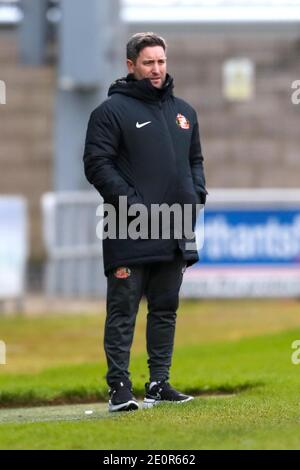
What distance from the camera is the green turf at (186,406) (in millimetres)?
6922

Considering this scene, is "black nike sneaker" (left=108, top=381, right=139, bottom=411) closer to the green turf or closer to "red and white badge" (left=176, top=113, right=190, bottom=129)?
the green turf

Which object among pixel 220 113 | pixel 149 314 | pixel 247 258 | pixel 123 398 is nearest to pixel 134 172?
pixel 149 314

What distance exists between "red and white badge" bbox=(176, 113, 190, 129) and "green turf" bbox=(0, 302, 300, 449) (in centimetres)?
160

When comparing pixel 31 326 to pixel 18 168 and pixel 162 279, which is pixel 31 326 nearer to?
pixel 18 168

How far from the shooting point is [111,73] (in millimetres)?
19984

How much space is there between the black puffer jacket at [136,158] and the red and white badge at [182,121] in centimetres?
6

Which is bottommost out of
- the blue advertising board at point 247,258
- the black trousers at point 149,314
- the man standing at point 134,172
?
the blue advertising board at point 247,258

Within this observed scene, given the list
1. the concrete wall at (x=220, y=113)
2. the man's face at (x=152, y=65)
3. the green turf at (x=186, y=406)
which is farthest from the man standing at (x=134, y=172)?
the concrete wall at (x=220, y=113)

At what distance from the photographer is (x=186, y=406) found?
8.12 meters

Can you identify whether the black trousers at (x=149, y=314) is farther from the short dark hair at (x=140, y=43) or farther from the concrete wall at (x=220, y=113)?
the concrete wall at (x=220, y=113)

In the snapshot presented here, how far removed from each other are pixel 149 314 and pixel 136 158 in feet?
3.03

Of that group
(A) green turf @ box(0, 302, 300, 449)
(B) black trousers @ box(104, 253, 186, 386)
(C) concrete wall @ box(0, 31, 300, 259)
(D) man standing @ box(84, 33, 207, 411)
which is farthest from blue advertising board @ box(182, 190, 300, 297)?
(D) man standing @ box(84, 33, 207, 411)

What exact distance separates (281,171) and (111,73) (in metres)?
4.41

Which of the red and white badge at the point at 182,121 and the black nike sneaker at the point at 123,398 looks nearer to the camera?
the black nike sneaker at the point at 123,398
